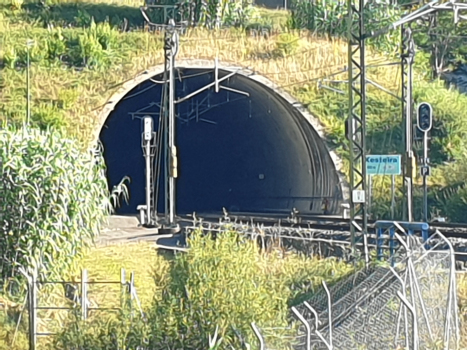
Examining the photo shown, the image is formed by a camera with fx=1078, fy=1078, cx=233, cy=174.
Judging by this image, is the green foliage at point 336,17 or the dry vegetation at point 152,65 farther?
the green foliage at point 336,17

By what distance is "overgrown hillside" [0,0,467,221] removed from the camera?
119 ft

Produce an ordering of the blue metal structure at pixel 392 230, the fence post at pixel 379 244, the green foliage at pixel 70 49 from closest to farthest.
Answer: the blue metal structure at pixel 392 230
the fence post at pixel 379 244
the green foliage at pixel 70 49

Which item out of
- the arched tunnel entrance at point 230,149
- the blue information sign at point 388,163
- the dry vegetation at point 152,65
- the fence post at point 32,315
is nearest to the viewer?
the fence post at point 32,315

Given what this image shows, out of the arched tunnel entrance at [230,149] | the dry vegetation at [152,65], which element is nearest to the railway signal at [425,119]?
the arched tunnel entrance at [230,149]

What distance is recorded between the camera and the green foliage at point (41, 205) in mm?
17594

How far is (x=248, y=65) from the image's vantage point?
37.8 meters

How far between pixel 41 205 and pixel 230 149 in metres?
27.1

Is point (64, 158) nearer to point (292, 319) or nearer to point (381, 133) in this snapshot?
point (292, 319)

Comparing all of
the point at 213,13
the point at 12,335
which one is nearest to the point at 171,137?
the point at 12,335

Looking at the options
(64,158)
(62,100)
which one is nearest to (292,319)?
(64,158)

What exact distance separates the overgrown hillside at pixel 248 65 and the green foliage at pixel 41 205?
52.3 ft

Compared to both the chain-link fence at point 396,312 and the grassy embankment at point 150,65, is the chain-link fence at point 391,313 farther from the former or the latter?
the grassy embankment at point 150,65

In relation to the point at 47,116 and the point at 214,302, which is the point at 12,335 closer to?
the point at 214,302

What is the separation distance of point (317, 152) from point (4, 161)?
21161 mm
